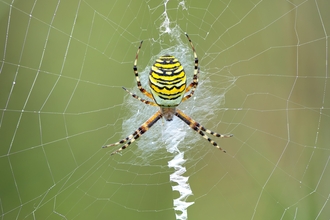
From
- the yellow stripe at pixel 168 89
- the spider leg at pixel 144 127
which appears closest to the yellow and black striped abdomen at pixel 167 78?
the yellow stripe at pixel 168 89

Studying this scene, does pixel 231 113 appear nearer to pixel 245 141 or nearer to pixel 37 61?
pixel 245 141

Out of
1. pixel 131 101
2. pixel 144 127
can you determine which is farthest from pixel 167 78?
pixel 144 127

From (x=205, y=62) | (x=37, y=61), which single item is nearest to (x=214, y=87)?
(x=205, y=62)

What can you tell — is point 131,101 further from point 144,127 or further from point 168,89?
point 168,89

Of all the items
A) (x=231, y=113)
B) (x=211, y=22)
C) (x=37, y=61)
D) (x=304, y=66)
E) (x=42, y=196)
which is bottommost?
(x=42, y=196)

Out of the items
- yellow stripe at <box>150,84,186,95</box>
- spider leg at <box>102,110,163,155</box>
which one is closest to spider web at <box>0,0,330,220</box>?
spider leg at <box>102,110,163,155</box>
